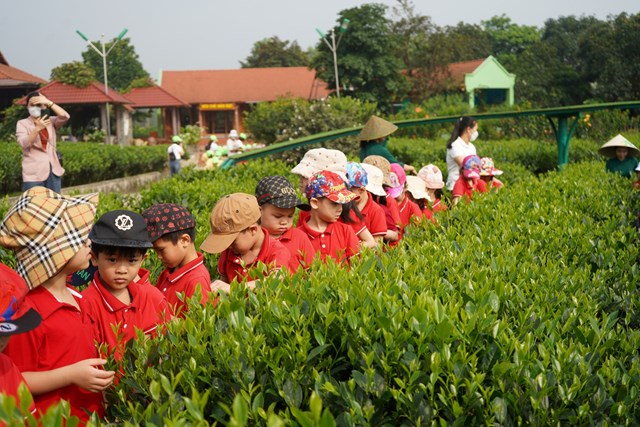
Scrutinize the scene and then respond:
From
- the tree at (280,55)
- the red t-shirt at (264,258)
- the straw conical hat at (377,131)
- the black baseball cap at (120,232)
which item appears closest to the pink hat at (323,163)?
the red t-shirt at (264,258)

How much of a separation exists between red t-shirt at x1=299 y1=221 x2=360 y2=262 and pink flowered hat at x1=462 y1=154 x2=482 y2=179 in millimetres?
3507

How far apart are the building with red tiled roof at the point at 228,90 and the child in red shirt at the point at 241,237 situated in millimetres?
49762

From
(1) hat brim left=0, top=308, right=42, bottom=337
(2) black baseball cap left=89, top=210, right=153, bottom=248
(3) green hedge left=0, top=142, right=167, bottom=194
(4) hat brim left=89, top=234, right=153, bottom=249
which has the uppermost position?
(2) black baseball cap left=89, top=210, right=153, bottom=248

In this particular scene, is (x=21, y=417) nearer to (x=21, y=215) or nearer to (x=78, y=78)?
(x=21, y=215)

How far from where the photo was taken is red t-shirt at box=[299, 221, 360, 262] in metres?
5.23

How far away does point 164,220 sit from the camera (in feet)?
13.1

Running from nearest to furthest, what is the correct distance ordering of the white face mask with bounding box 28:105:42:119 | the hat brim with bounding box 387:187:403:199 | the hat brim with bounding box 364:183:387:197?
the hat brim with bounding box 364:183:387:197 → the hat brim with bounding box 387:187:403:199 → the white face mask with bounding box 28:105:42:119

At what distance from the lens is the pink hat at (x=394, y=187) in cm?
708

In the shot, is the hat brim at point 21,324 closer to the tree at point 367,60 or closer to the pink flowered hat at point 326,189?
the pink flowered hat at point 326,189

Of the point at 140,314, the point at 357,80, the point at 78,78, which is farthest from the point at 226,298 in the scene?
the point at 357,80

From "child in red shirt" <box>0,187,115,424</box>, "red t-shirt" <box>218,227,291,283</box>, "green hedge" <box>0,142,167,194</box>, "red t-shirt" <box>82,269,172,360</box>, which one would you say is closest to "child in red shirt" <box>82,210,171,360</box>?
"red t-shirt" <box>82,269,172,360</box>

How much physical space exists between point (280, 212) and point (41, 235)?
2.05m

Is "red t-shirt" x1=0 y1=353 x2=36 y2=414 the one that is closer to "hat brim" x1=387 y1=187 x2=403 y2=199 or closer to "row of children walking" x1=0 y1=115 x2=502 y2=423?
"row of children walking" x1=0 y1=115 x2=502 y2=423

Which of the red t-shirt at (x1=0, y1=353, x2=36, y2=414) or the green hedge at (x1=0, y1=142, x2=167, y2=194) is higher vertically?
the red t-shirt at (x1=0, y1=353, x2=36, y2=414)
